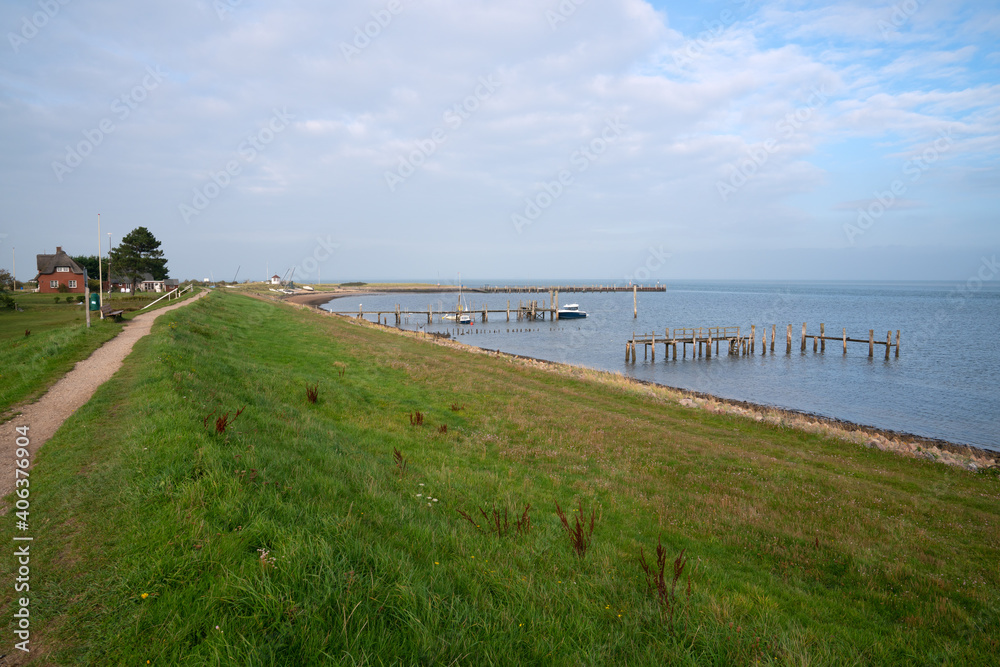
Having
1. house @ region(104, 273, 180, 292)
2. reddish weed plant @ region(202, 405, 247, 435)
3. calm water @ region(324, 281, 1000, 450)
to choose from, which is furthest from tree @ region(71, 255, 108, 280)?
reddish weed plant @ region(202, 405, 247, 435)

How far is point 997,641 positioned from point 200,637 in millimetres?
8083

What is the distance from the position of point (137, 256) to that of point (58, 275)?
9.28m

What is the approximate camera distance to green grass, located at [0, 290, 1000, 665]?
3.94m

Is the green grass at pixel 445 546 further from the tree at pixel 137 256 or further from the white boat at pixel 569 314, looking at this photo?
the white boat at pixel 569 314

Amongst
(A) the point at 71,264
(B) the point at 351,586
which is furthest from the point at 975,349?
(A) the point at 71,264

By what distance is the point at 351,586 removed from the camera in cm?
423

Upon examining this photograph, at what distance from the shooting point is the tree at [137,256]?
197 ft

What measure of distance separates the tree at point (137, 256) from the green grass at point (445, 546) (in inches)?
2353

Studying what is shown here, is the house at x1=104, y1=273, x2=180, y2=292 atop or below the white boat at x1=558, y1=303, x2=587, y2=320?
atop

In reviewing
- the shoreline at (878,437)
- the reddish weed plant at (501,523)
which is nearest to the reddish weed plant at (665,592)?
the reddish weed plant at (501,523)

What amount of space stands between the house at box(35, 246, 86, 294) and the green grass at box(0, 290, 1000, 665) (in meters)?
63.3

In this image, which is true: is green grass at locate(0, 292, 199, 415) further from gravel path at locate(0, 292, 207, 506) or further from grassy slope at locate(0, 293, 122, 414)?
gravel path at locate(0, 292, 207, 506)

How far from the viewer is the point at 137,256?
6091 cm

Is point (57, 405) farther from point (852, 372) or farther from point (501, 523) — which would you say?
point (852, 372)
